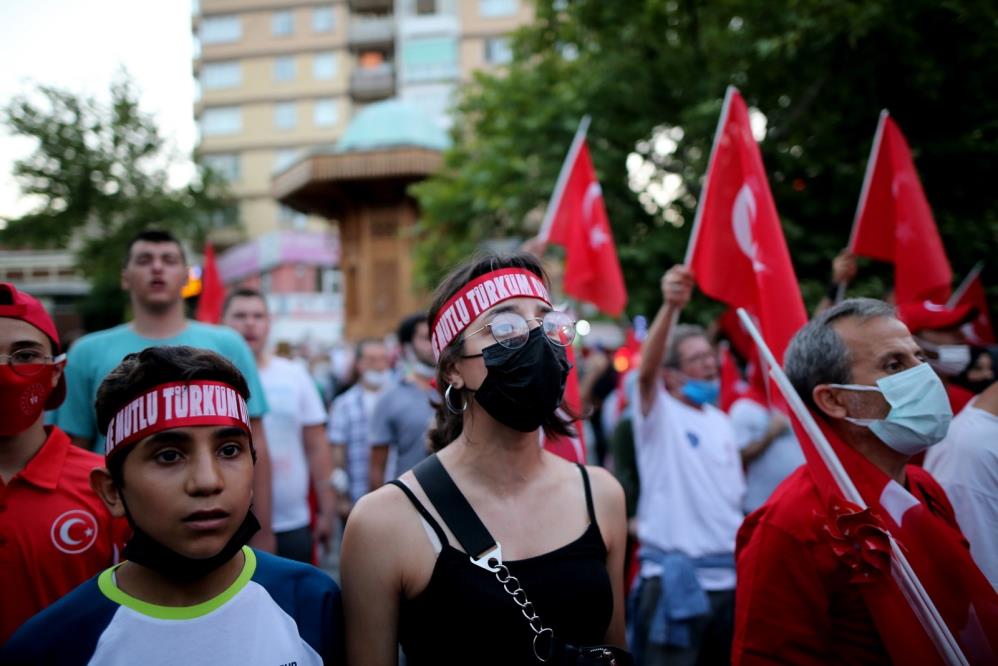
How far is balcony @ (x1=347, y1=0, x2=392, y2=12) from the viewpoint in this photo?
4713cm

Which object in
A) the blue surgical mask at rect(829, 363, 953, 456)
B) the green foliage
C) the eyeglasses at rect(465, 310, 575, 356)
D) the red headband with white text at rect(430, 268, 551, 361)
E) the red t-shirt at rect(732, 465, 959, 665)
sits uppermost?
the green foliage

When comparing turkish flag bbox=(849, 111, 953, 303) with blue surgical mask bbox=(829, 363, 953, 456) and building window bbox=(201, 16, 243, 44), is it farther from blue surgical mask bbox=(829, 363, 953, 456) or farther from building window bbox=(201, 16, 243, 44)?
building window bbox=(201, 16, 243, 44)

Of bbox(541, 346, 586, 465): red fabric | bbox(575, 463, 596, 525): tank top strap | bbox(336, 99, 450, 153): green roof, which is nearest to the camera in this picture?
bbox(575, 463, 596, 525): tank top strap

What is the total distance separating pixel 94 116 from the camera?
25094mm

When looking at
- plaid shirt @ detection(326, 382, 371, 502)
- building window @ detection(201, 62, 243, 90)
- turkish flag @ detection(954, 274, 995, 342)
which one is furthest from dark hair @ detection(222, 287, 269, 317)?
building window @ detection(201, 62, 243, 90)

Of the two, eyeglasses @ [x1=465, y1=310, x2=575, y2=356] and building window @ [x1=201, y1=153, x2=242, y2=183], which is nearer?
eyeglasses @ [x1=465, y1=310, x2=575, y2=356]

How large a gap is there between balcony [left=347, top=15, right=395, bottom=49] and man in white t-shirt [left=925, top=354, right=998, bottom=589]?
1888 inches

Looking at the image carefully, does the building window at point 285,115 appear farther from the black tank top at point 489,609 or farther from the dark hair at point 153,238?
the black tank top at point 489,609

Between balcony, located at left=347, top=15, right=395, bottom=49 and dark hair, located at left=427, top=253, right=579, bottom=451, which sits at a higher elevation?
balcony, located at left=347, top=15, right=395, bottom=49

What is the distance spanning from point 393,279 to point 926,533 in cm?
2754

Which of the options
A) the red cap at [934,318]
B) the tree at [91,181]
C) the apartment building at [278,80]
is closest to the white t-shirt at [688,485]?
the red cap at [934,318]

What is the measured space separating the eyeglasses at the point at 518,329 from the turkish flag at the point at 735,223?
1.55m

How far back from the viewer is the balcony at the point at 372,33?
154ft

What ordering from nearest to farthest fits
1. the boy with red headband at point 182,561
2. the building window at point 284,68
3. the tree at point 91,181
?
the boy with red headband at point 182,561
the tree at point 91,181
the building window at point 284,68
